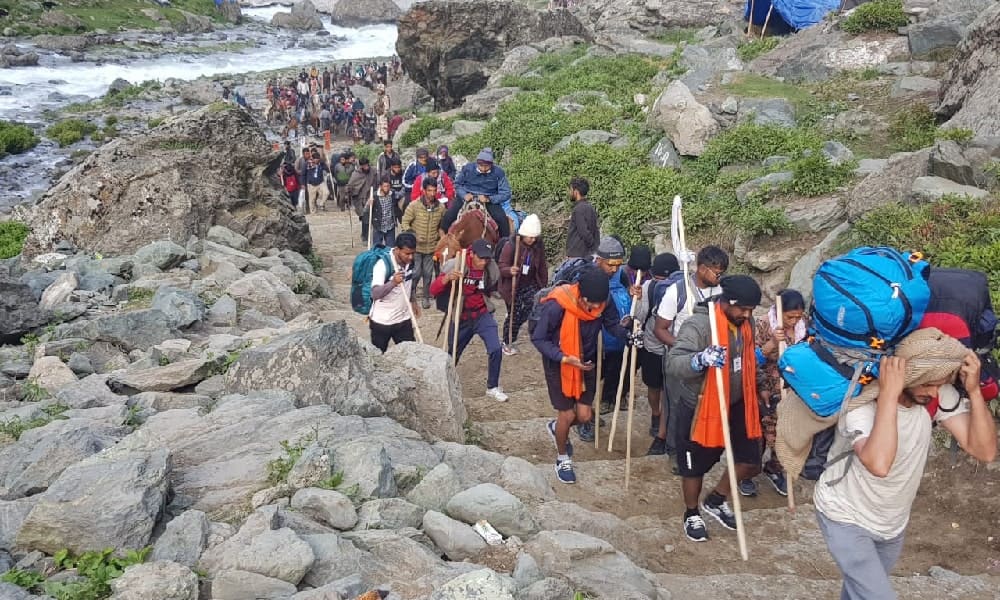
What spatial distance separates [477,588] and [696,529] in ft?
9.10

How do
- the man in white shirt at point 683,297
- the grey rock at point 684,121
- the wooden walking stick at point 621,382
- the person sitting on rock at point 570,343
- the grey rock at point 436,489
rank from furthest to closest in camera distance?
the grey rock at point 684,121 < the wooden walking stick at point 621,382 < the person sitting on rock at point 570,343 < the man in white shirt at point 683,297 < the grey rock at point 436,489

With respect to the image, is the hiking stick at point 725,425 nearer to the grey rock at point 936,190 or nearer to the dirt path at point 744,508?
the dirt path at point 744,508

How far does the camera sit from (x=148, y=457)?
4.63 metres

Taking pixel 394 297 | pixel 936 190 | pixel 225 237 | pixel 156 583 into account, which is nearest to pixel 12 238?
pixel 225 237

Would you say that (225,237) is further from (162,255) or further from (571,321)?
(571,321)

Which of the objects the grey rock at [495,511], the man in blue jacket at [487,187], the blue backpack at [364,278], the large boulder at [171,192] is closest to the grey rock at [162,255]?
the large boulder at [171,192]

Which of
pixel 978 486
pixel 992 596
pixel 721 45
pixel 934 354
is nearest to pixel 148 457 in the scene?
pixel 934 354

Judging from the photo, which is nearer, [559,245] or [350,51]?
[559,245]

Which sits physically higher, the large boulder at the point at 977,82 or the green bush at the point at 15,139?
the large boulder at the point at 977,82

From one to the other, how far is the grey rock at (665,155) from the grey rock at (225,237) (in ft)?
24.6

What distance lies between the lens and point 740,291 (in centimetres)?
502

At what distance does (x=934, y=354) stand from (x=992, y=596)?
2793mm

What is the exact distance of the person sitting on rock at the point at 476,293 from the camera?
8109 millimetres

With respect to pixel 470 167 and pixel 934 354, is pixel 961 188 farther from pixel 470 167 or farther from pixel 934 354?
pixel 934 354
